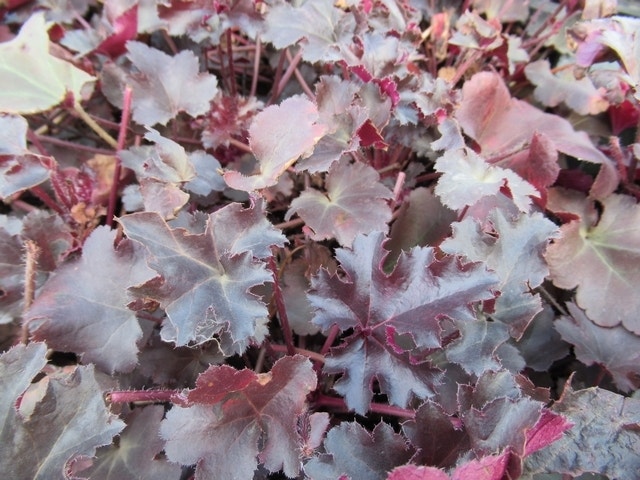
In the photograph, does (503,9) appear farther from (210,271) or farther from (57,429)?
(57,429)

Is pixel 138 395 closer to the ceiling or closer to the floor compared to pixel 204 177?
closer to the floor

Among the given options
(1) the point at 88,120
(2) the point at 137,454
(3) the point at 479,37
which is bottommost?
(2) the point at 137,454

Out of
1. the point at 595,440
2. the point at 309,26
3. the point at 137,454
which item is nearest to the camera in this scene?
the point at 595,440

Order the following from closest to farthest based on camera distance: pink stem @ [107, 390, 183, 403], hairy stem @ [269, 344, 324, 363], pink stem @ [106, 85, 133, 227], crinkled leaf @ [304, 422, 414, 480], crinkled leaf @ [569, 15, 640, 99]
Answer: crinkled leaf @ [304, 422, 414, 480] → pink stem @ [107, 390, 183, 403] → hairy stem @ [269, 344, 324, 363] → crinkled leaf @ [569, 15, 640, 99] → pink stem @ [106, 85, 133, 227]

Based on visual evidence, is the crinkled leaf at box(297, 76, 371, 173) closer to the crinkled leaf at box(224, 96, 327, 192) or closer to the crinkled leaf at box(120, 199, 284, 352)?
the crinkled leaf at box(224, 96, 327, 192)

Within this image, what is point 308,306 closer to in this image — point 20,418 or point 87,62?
point 20,418

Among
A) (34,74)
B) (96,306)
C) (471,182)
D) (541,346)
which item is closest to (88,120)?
(34,74)

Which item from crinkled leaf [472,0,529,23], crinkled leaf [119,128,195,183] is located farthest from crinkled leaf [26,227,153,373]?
crinkled leaf [472,0,529,23]

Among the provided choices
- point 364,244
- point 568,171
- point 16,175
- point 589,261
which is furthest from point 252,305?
point 568,171
